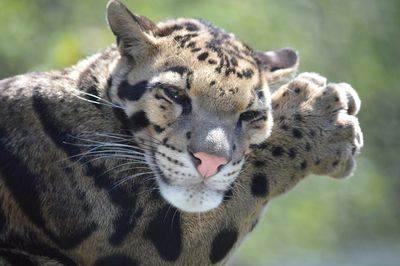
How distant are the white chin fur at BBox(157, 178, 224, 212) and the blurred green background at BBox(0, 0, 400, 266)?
30.8ft

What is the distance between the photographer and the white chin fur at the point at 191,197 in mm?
6695

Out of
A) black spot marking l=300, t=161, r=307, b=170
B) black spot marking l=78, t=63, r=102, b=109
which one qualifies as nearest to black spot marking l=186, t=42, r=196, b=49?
black spot marking l=78, t=63, r=102, b=109

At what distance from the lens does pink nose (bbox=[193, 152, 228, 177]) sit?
21.5 ft

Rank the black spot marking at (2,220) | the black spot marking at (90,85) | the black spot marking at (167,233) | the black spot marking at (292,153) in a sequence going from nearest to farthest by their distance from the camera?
the black spot marking at (167,233), the black spot marking at (2,220), the black spot marking at (90,85), the black spot marking at (292,153)

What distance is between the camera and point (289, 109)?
768 cm

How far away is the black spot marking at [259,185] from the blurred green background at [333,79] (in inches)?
345

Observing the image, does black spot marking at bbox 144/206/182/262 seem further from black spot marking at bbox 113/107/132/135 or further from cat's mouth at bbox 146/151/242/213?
black spot marking at bbox 113/107/132/135

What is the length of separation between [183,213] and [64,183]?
0.86 m

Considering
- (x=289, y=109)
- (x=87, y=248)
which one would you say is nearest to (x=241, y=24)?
(x=289, y=109)

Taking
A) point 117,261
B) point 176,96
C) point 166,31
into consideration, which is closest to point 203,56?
point 176,96

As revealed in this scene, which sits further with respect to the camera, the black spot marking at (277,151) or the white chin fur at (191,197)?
the black spot marking at (277,151)

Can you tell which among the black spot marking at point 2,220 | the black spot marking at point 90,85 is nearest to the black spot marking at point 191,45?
the black spot marking at point 90,85

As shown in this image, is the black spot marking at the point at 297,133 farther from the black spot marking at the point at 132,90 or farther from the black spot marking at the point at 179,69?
the black spot marking at the point at 132,90

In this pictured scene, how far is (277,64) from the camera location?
25.4 ft
